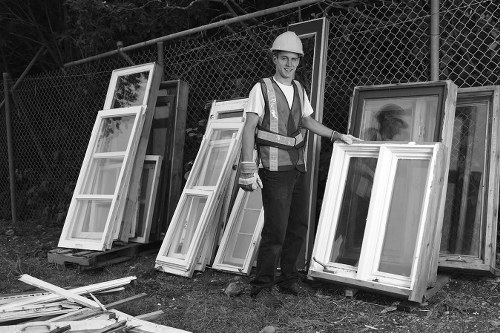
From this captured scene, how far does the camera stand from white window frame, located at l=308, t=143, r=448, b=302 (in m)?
3.29

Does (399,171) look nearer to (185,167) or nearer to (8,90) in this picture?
(185,167)

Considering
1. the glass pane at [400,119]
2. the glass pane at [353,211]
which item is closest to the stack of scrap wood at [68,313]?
the glass pane at [353,211]

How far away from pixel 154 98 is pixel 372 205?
2.60 m

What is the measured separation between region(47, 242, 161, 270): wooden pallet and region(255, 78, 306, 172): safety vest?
2.03m

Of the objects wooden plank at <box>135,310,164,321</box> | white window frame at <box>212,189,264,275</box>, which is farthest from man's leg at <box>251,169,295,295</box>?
wooden plank at <box>135,310,164,321</box>

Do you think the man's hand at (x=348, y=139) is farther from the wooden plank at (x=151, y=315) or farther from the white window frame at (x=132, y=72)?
the white window frame at (x=132, y=72)

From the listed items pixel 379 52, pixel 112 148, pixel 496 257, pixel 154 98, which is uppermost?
pixel 379 52

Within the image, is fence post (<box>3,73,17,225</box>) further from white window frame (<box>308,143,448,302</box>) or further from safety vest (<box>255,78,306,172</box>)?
white window frame (<box>308,143,448,302</box>)

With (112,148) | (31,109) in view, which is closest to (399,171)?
(112,148)

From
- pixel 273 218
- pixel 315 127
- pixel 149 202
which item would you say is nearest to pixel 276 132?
pixel 315 127

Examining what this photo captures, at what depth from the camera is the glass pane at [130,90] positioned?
536cm

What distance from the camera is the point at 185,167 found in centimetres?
554

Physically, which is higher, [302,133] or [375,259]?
[302,133]

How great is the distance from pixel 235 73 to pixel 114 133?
1.39 metres
